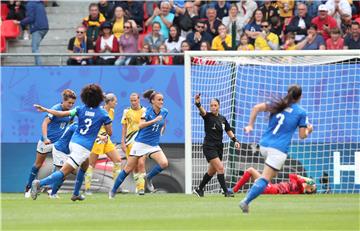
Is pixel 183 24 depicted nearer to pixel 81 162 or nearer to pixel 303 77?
pixel 303 77

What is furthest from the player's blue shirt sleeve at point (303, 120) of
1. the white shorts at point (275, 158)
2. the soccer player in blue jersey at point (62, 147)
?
the soccer player in blue jersey at point (62, 147)

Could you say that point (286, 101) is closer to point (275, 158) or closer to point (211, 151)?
point (275, 158)

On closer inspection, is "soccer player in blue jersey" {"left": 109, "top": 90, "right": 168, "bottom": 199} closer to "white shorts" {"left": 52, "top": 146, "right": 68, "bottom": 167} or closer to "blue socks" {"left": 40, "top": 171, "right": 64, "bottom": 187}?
"white shorts" {"left": 52, "top": 146, "right": 68, "bottom": 167}

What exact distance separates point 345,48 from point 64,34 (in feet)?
24.9

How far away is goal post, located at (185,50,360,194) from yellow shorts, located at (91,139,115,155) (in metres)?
1.91

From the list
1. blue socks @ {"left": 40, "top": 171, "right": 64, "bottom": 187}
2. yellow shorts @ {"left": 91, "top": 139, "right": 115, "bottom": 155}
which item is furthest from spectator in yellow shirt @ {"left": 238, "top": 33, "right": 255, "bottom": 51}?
blue socks @ {"left": 40, "top": 171, "right": 64, "bottom": 187}

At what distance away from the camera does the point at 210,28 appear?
82.2 ft

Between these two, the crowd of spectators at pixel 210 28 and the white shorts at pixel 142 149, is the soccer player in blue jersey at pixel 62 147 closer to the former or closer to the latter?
the white shorts at pixel 142 149

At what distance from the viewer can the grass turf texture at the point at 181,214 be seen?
541 inches

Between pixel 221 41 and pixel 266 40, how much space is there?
1036mm

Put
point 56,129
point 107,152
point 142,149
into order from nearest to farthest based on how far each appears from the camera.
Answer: point 142,149 → point 56,129 → point 107,152

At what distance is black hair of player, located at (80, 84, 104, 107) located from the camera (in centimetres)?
1777

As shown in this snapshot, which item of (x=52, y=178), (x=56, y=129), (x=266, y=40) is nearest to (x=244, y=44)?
(x=266, y=40)

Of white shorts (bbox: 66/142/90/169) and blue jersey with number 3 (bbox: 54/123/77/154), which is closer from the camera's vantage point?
white shorts (bbox: 66/142/90/169)
